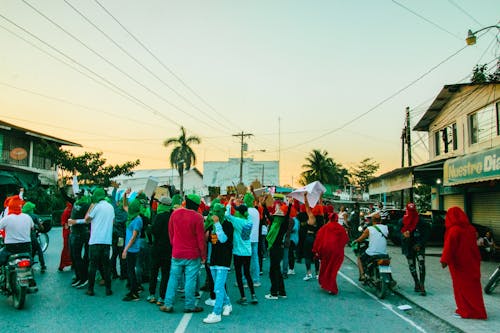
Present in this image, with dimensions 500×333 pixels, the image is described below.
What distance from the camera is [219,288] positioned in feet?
22.9

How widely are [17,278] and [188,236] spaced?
9.51 ft

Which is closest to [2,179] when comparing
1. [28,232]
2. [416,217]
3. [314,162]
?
[28,232]

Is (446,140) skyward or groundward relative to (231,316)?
skyward

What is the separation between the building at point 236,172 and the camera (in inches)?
2842

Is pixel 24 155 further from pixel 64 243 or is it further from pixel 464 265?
pixel 464 265

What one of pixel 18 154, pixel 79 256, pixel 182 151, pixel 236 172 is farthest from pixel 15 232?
pixel 236 172

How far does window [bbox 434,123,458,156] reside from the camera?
22938mm

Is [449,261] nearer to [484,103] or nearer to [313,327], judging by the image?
[313,327]

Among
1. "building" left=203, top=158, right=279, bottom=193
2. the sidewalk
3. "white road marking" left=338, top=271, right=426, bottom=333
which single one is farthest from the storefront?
"building" left=203, top=158, right=279, bottom=193

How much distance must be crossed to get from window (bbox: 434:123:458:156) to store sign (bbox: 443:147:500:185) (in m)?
6.97

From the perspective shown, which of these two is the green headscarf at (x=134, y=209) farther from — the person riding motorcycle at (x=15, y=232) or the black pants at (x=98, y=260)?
the person riding motorcycle at (x=15, y=232)

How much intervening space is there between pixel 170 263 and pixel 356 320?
10.8 feet

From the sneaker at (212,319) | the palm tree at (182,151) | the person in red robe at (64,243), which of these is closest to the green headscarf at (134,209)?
the sneaker at (212,319)

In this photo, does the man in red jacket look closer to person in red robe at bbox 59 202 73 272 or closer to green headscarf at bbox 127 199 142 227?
green headscarf at bbox 127 199 142 227
